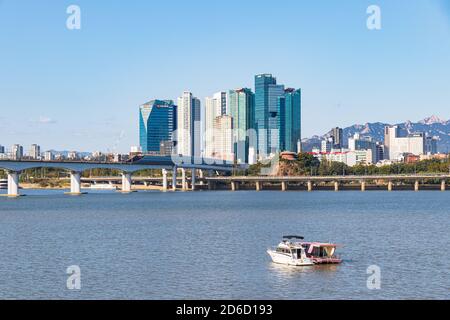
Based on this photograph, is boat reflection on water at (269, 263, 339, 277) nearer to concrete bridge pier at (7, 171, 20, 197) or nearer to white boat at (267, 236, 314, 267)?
white boat at (267, 236, 314, 267)

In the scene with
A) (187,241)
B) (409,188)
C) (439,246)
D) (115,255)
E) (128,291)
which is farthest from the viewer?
(409,188)

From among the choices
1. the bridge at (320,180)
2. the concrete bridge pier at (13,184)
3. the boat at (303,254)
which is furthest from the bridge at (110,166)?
the boat at (303,254)

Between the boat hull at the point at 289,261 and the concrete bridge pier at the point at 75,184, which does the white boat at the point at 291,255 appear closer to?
the boat hull at the point at 289,261

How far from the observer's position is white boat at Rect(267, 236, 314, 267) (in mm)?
36844

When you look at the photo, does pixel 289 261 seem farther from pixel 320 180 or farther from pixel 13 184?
pixel 320 180

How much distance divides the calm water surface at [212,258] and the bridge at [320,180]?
9898cm

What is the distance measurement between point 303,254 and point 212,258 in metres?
4.84

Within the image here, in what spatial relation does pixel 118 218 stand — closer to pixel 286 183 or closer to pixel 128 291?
pixel 128 291

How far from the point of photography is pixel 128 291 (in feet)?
98.6

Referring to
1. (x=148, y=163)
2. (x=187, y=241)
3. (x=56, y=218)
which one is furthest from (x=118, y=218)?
(x=148, y=163)

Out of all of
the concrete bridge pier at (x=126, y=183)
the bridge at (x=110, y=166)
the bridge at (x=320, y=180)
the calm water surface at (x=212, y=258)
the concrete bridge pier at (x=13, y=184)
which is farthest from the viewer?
the bridge at (x=320, y=180)

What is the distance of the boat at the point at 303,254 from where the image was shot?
3697cm

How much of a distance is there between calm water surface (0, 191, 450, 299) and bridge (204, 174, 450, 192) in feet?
325

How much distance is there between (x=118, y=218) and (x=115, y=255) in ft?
101
